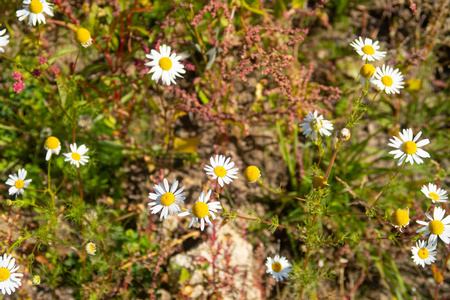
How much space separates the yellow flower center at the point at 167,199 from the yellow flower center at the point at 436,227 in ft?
Result: 4.68

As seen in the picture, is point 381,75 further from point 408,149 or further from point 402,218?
point 402,218

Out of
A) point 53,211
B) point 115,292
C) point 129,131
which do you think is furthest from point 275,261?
point 129,131

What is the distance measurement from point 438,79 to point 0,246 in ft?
13.8

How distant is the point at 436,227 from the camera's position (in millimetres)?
1955

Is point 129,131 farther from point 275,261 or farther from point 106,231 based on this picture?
point 275,261

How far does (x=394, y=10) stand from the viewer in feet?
12.7

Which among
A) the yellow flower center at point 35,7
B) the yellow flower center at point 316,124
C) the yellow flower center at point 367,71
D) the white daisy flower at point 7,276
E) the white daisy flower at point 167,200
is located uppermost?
the yellow flower center at point 35,7

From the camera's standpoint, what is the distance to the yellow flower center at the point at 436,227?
6.41ft

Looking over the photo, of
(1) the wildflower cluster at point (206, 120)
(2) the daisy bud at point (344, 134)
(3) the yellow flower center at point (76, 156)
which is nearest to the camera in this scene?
(2) the daisy bud at point (344, 134)

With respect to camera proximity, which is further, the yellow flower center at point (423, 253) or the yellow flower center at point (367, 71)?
the yellow flower center at point (423, 253)

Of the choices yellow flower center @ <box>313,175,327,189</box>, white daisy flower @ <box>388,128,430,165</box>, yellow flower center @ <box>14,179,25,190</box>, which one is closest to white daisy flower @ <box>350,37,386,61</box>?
white daisy flower @ <box>388,128,430,165</box>

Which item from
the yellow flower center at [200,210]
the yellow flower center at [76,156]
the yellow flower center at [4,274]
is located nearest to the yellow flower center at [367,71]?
the yellow flower center at [200,210]

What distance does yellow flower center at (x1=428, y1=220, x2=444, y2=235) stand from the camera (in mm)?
1955

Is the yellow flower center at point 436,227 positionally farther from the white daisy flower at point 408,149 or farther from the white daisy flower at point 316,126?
the white daisy flower at point 316,126
